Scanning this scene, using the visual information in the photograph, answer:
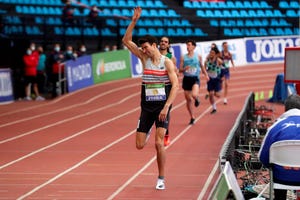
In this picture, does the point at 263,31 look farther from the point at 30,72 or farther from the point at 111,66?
the point at 30,72

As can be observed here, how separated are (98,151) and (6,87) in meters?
12.1

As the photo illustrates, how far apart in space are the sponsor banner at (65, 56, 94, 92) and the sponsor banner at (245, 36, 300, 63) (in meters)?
12.1

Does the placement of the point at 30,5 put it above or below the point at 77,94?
above

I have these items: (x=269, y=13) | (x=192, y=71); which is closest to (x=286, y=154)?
(x=192, y=71)

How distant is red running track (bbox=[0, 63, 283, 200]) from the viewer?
1201cm

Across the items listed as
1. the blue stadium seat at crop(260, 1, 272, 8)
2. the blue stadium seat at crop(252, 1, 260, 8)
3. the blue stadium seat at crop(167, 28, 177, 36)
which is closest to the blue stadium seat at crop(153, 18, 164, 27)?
the blue stadium seat at crop(167, 28, 177, 36)

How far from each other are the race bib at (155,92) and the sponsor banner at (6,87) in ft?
50.9

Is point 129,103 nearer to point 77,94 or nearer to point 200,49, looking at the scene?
point 77,94

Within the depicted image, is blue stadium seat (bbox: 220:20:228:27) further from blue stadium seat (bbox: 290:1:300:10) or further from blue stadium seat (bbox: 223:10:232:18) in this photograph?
blue stadium seat (bbox: 290:1:300:10)

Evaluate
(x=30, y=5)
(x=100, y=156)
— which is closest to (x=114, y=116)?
(x=100, y=156)

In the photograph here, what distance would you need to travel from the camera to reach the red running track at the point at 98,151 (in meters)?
12.0

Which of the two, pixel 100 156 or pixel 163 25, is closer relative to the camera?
pixel 100 156

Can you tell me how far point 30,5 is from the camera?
1583 inches

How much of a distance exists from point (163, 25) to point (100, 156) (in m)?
28.1
